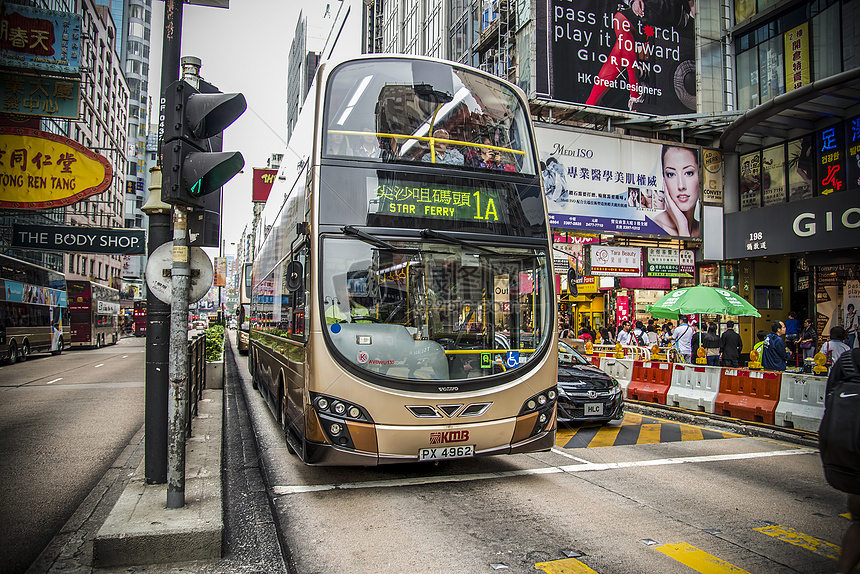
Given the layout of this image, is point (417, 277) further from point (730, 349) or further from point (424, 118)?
point (730, 349)

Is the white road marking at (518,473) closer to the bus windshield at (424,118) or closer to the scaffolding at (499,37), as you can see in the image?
the bus windshield at (424,118)

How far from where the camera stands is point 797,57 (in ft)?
65.6

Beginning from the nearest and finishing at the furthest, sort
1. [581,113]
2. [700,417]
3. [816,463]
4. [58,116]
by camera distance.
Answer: [816,463] < [700,417] < [58,116] < [581,113]

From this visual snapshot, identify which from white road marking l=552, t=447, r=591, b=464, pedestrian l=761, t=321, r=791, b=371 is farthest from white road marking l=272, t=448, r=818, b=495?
pedestrian l=761, t=321, r=791, b=371

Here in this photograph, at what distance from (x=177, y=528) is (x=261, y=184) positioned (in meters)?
35.0

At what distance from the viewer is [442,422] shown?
573cm

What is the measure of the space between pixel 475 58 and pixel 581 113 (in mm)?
11917

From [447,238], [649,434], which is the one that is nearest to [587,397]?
[649,434]

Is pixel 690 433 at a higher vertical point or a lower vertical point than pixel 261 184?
lower

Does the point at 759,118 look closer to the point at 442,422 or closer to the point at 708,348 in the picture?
the point at 708,348

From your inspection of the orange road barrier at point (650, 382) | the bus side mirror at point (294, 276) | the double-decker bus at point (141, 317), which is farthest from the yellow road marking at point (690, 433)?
the double-decker bus at point (141, 317)

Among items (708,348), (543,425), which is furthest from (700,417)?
(543,425)

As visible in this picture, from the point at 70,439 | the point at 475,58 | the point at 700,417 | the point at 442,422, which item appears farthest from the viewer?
the point at 475,58

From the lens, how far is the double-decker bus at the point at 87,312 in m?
33.9
